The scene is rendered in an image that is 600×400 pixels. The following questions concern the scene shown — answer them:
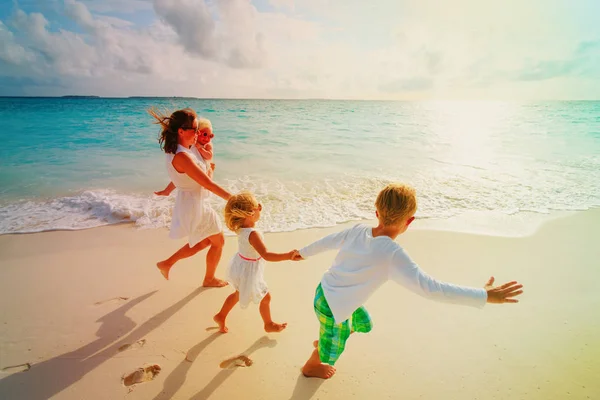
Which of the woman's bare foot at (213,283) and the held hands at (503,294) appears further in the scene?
the woman's bare foot at (213,283)

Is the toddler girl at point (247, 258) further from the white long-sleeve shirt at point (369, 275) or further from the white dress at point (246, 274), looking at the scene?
the white long-sleeve shirt at point (369, 275)

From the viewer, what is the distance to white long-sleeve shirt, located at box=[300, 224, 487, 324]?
1.78m

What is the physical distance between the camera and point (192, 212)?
3342 millimetres

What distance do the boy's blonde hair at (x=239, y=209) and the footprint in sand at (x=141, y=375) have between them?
126 cm

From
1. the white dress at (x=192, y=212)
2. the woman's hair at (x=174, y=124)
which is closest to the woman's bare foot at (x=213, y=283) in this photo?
the white dress at (x=192, y=212)

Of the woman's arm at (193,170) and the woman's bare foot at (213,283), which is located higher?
the woman's arm at (193,170)

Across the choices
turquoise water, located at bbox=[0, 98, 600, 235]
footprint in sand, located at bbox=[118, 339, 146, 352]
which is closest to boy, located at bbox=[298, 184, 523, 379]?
footprint in sand, located at bbox=[118, 339, 146, 352]

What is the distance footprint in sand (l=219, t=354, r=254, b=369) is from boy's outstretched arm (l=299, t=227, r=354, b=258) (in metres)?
1.05

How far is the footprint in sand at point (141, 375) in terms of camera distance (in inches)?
95.4

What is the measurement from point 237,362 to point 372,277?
4.66 ft

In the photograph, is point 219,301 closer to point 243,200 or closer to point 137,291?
point 137,291

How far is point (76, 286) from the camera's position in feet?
11.8

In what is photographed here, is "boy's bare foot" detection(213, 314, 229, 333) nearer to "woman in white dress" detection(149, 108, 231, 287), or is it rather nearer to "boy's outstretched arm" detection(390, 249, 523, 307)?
"woman in white dress" detection(149, 108, 231, 287)

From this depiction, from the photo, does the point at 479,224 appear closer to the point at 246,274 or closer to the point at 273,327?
the point at 273,327
